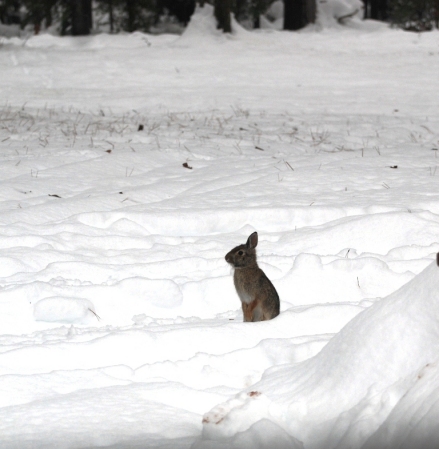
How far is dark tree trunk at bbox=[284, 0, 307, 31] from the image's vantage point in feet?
66.1

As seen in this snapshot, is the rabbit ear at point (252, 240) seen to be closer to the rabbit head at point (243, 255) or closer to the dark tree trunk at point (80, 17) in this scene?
the rabbit head at point (243, 255)

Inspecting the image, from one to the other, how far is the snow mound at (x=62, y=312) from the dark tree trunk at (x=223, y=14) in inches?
594

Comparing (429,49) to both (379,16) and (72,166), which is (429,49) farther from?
(72,166)

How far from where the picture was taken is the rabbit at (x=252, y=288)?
4012 millimetres

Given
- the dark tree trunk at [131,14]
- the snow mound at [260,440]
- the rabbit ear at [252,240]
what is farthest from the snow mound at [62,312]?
the dark tree trunk at [131,14]

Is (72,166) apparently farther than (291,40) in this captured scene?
No

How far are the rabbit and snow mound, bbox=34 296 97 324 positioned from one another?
949 mm

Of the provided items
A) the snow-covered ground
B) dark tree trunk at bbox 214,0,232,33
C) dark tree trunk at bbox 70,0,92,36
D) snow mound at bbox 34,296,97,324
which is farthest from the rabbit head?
dark tree trunk at bbox 70,0,92,36

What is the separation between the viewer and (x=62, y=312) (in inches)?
169

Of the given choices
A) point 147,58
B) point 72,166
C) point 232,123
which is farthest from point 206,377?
Answer: point 147,58

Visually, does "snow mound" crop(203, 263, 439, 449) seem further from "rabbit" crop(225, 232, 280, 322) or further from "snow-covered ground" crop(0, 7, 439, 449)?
"rabbit" crop(225, 232, 280, 322)

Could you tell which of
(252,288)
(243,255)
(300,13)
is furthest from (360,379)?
(300,13)

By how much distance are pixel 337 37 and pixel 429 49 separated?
2518 mm

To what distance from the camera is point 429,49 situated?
17.3 meters
